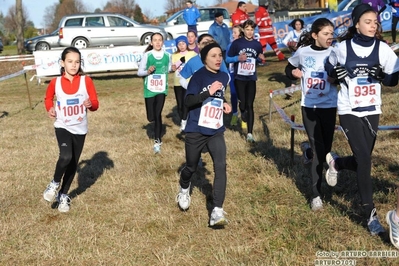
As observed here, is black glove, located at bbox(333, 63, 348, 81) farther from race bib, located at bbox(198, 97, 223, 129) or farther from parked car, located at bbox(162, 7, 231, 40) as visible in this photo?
parked car, located at bbox(162, 7, 231, 40)

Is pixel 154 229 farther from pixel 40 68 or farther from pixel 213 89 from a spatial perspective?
pixel 40 68

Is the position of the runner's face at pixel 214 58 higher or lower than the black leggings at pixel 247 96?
higher

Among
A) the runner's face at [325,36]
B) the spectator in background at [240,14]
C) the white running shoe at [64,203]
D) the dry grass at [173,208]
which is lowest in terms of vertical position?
the dry grass at [173,208]

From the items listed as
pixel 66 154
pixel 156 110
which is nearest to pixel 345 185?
pixel 66 154

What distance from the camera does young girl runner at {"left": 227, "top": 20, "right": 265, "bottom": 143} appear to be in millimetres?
8797

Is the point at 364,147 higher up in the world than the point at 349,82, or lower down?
lower down

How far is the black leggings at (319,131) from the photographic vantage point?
5.42m

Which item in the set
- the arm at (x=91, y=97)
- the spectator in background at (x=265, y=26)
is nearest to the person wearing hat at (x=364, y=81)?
the arm at (x=91, y=97)

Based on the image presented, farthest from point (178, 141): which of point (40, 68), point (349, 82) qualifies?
point (40, 68)

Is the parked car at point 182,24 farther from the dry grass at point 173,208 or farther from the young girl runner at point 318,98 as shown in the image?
the young girl runner at point 318,98

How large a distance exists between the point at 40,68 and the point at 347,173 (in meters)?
15.4

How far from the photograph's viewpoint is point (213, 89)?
195 inches

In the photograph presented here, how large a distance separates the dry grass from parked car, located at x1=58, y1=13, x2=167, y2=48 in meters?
13.4

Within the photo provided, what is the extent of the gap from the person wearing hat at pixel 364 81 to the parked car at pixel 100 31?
18345 mm
